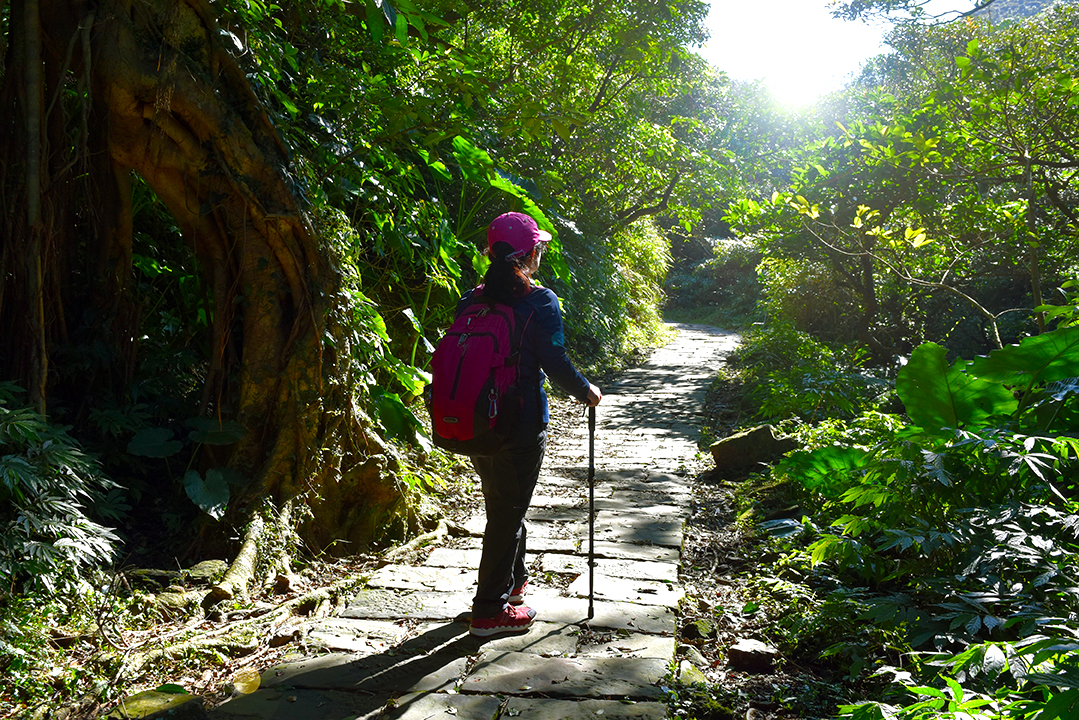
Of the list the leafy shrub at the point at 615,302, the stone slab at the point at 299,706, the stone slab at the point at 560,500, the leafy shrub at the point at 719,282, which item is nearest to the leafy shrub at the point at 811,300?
the leafy shrub at the point at 615,302

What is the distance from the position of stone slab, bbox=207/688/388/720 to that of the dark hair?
5.55ft

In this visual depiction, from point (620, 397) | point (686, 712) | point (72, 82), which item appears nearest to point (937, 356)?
point (686, 712)

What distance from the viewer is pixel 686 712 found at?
108 inches

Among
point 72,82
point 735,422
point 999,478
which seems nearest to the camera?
point 999,478

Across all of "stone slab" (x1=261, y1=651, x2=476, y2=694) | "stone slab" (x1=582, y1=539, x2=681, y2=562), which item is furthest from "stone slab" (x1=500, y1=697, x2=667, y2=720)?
"stone slab" (x1=582, y1=539, x2=681, y2=562)

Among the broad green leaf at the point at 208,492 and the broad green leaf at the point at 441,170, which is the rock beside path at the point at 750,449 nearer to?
the broad green leaf at the point at 441,170

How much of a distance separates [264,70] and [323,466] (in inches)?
94.0

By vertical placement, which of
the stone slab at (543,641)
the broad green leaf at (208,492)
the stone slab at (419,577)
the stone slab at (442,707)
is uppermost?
the broad green leaf at (208,492)

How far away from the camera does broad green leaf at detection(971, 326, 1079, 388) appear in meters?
3.48

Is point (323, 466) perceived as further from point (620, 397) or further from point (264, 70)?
point (620, 397)

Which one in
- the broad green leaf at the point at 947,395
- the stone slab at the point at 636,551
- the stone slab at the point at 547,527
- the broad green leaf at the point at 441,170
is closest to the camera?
the broad green leaf at the point at 947,395

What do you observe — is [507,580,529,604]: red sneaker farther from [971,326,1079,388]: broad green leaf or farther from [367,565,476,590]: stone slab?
[971,326,1079,388]: broad green leaf

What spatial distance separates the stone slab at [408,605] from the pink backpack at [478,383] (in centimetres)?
90

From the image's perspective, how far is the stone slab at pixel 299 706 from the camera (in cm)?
272
